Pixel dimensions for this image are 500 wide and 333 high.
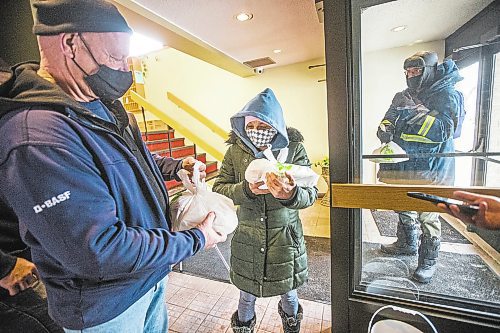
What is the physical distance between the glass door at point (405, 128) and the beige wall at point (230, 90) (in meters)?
2.77

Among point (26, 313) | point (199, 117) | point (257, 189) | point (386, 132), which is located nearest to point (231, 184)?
point (257, 189)

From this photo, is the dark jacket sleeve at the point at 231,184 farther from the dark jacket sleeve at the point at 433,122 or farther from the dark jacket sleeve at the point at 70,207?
the dark jacket sleeve at the point at 433,122

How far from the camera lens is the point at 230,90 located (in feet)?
15.2

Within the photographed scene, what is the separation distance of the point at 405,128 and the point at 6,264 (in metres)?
1.87

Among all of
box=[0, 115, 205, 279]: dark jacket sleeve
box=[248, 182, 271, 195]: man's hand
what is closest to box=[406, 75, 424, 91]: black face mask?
box=[248, 182, 271, 195]: man's hand

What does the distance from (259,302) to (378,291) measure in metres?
0.84

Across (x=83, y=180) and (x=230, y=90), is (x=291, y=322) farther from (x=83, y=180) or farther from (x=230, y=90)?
(x=230, y=90)

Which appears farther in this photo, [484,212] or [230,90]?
[230,90]

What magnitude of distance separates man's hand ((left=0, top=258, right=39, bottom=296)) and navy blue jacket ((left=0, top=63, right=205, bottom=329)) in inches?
16.0

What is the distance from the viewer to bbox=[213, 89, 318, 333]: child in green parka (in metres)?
1.30

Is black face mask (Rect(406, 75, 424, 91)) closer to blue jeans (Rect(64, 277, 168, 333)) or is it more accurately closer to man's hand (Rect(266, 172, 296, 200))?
man's hand (Rect(266, 172, 296, 200))

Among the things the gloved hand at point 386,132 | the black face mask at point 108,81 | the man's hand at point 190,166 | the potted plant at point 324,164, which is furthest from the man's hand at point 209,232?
the potted plant at point 324,164

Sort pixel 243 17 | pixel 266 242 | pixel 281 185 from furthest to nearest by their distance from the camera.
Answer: pixel 243 17 < pixel 266 242 < pixel 281 185

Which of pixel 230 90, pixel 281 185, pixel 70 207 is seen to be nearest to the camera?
pixel 70 207
